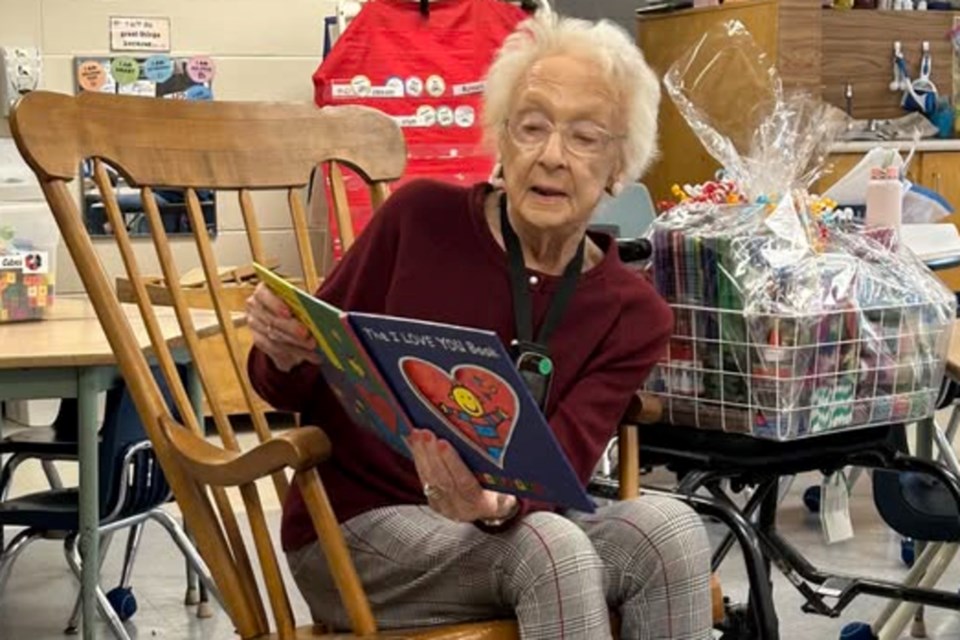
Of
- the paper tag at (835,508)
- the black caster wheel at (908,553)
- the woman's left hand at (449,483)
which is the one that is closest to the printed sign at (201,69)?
the black caster wheel at (908,553)

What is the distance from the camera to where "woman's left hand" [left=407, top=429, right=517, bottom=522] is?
4.91 feet

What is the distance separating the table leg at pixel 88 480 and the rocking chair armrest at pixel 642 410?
1.12 meters

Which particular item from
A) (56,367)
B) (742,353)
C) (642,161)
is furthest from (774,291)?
(56,367)

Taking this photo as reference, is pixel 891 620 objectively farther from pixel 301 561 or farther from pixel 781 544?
pixel 301 561

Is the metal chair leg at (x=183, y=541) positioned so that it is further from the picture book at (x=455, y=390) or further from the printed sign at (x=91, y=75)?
the printed sign at (x=91, y=75)

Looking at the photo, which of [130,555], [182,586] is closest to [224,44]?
[182,586]

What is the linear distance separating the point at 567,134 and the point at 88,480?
1241mm

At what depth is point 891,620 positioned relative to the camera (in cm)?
278

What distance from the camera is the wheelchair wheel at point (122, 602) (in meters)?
3.21

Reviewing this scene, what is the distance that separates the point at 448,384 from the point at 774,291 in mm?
658

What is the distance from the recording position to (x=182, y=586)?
3512 mm

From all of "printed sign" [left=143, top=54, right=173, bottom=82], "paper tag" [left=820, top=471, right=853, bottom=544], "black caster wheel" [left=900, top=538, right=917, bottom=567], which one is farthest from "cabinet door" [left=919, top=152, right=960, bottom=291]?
"paper tag" [left=820, top=471, right=853, bottom=544]

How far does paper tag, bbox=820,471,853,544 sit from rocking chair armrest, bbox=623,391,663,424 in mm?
504

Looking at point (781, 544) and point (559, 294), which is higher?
point (559, 294)
